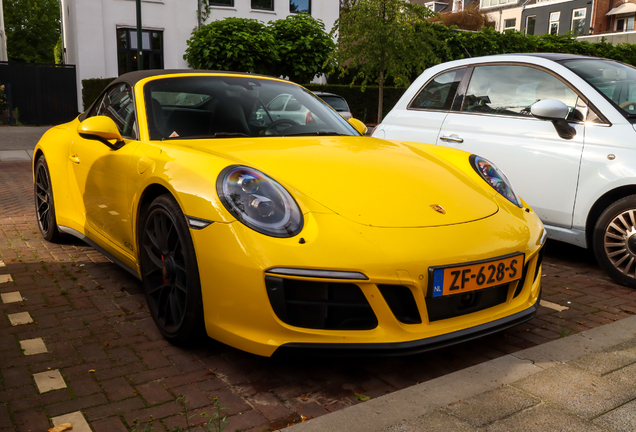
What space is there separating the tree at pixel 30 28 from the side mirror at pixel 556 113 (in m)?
55.1

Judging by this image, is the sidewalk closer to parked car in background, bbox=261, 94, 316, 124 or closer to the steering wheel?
Result: the steering wheel

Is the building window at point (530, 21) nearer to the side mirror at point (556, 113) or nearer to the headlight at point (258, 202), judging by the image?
the side mirror at point (556, 113)

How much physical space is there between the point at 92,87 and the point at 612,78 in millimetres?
20846

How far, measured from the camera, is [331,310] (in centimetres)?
245

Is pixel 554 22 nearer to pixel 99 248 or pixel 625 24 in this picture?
pixel 625 24

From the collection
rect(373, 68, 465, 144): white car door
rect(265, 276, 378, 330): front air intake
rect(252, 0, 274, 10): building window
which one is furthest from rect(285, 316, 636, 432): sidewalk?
rect(252, 0, 274, 10): building window

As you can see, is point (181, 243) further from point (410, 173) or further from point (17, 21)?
point (17, 21)

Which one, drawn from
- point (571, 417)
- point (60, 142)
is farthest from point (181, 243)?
point (60, 142)

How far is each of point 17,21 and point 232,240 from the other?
188 ft

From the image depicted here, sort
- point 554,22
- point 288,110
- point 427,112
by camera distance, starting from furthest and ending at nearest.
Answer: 1. point 554,22
2. point 427,112
3. point 288,110

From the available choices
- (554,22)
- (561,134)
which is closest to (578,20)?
(554,22)

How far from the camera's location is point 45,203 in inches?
196

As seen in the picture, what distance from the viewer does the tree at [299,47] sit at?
70.4ft

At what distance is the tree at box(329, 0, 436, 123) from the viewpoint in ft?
49.1
